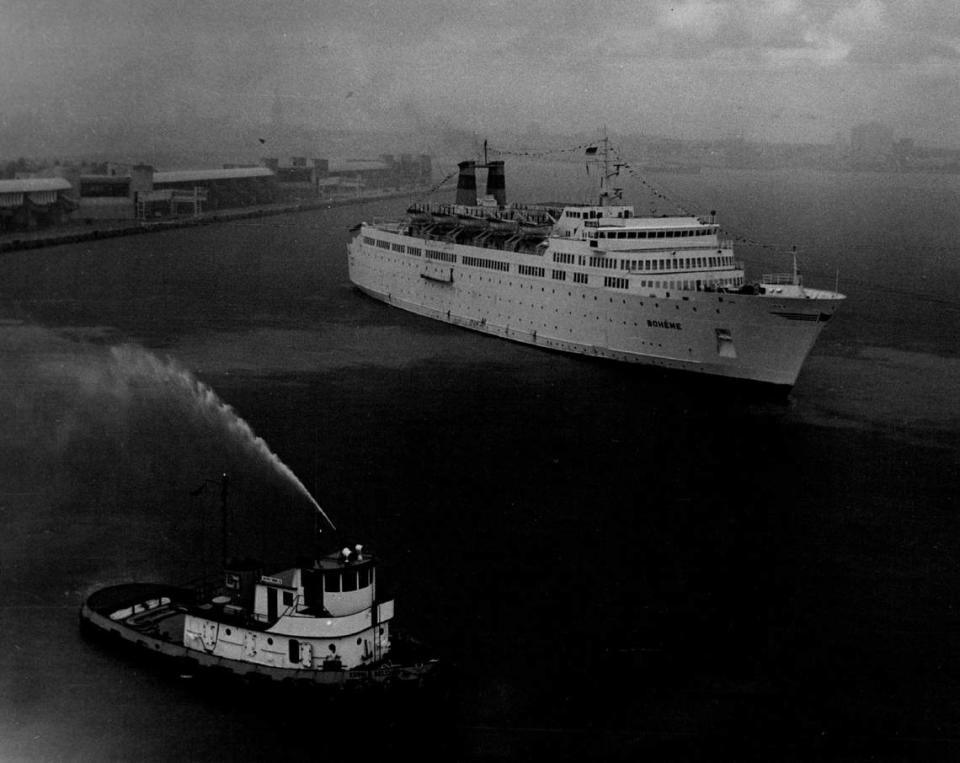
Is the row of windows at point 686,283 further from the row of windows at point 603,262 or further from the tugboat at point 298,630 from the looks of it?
the tugboat at point 298,630

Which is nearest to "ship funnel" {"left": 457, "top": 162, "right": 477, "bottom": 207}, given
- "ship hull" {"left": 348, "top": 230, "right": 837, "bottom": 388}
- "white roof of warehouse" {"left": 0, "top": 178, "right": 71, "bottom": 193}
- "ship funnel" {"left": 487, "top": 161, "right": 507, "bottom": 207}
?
"ship funnel" {"left": 487, "top": 161, "right": 507, "bottom": 207}

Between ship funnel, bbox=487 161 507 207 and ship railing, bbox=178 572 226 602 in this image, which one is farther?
ship funnel, bbox=487 161 507 207

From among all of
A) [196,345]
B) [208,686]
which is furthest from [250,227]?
[208,686]

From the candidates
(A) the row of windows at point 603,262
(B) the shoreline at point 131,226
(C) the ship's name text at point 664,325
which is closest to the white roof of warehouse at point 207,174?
(B) the shoreline at point 131,226

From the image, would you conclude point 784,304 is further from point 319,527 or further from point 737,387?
point 319,527

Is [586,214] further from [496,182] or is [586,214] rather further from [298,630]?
[298,630]

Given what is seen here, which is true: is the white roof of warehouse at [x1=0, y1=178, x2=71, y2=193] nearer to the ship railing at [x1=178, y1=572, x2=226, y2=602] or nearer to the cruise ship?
the cruise ship
